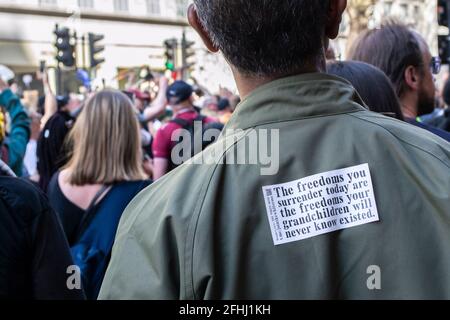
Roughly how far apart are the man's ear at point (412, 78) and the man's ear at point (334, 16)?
6.92ft

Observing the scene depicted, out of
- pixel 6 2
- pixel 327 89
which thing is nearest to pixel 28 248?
pixel 327 89

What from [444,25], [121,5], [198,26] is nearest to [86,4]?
[121,5]

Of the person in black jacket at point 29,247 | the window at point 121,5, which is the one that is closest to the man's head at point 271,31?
the person in black jacket at point 29,247

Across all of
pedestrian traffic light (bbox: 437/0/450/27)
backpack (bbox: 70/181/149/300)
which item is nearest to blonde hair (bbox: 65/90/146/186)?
backpack (bbox: 70/181/149/300)

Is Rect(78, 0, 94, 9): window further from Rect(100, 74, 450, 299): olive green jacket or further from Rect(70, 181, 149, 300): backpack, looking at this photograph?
Rect(100, 74, 450, 299): olive green jacket

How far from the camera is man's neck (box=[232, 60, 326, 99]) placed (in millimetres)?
1417

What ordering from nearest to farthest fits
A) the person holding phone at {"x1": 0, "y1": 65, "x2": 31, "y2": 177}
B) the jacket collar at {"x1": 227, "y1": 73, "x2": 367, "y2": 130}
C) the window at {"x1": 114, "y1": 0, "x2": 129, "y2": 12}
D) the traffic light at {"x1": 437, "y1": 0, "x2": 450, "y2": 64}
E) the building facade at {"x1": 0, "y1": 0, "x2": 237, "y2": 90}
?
1. the jacket collar at {"x1": 227, "y1": 73, "x2": 367, "y2": 130}
2. the person holding phone at {"x1": 0, "y1": 65, "x2": 31, "y2": 177}
3. the traffic light at {"x1": 437, "y1": 0, "x2": 450, "y2": 64}
4. the building facade at {"x1": 0, "y1": 0, "x2": 237, "y2": 90}
5. the window at {"x1": 114, "y1": 0, "x2": 129, "y2": 12}

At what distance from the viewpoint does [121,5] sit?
35.6 metres

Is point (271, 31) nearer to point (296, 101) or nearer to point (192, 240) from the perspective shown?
point (296, 101)

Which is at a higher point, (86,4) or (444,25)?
(444,25)

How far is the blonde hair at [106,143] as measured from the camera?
4.21 metres

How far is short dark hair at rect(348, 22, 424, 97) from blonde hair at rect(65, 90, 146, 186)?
1569 millimetres

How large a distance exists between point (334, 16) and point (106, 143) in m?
3.01
